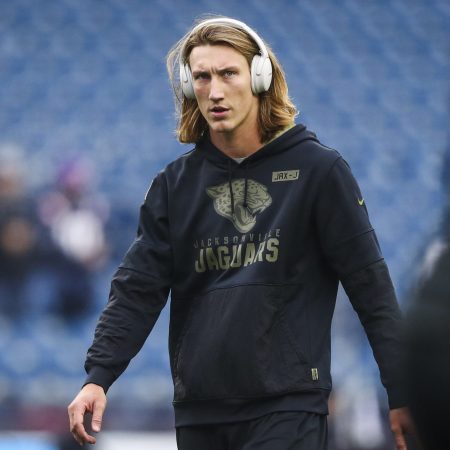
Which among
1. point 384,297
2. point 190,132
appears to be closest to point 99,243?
point 190,132

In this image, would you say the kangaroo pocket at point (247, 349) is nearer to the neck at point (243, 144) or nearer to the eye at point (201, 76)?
the neck at point (243, 144)

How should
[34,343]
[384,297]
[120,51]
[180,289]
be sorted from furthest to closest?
[120,51] → [34,343] → [180,289] → [384,297]

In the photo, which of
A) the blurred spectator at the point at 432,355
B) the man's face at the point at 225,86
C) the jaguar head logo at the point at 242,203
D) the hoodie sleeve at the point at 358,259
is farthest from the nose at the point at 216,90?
the blurred spectator at the point at 432,355

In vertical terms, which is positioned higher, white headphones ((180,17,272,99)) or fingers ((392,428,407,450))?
white headphones ((180,17,272,99))

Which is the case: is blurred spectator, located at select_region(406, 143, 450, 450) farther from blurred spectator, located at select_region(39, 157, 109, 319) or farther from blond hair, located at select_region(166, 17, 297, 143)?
blurred spectator, located at select_region(39, 157, 109, 319)

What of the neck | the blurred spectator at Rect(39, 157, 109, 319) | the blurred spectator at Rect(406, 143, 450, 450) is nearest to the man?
the neck

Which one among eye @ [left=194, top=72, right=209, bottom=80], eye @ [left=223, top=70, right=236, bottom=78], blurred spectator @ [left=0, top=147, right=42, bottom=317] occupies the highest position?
blurred spectator @ [left=0, top=147, right=42, bottom=317]

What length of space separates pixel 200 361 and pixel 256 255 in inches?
11.4

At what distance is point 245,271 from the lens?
101 inches

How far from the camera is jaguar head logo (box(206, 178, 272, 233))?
2.62m

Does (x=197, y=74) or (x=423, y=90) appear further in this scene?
(x=423, y=90)

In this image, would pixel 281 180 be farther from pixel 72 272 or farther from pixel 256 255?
pixel 72 272

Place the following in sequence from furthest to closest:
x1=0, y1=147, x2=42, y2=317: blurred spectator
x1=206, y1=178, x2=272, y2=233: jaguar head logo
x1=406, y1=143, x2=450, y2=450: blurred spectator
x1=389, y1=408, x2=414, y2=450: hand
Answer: x1=0, y1=147, x2=42, y2=317: blurred spectator → x1=206, y1=178, x2=272, y2=233: jaguar head logo → x1=389, y1=408, x2=414, y2=450: hand → x1=406, y1=143, x2=450, y2=450: blurred spectator

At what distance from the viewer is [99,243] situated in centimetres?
663
